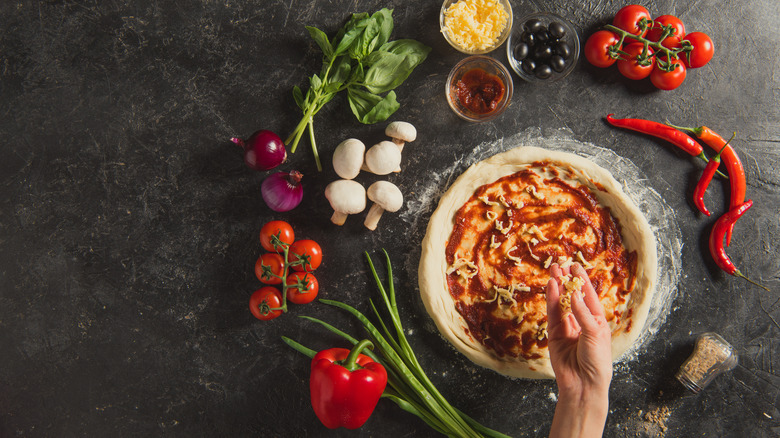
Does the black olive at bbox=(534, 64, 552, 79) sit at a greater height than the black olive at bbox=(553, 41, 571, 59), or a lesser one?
lesser

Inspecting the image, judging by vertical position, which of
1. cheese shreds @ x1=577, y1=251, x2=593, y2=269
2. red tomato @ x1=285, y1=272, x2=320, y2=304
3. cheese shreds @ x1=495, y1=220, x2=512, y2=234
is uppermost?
cheese shreds @ x1=495, y1=220, x2=512, y2=234

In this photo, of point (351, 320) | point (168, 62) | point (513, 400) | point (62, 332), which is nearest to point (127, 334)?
point (62, 332)

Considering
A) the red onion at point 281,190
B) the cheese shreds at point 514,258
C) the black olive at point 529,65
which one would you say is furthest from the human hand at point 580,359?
the red onion at point 281,190

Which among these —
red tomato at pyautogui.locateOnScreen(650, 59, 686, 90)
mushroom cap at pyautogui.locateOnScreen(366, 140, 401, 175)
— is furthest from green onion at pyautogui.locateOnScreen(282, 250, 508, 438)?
red tomato at pyautogui.locateOnScreen(650, 59, 686, 90)

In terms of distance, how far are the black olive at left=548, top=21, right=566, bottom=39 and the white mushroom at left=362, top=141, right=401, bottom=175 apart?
1212 millimetres

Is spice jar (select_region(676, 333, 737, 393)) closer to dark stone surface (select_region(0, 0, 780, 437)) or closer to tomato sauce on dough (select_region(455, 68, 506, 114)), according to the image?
dark stone surface (select_region(0, 0, 780, 437))

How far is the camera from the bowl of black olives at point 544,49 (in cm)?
278

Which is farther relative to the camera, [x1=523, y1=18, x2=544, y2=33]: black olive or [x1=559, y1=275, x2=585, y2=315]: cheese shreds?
[x1=523, y1=18, x2=544, y2=33]: black olive

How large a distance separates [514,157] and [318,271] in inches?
57.5

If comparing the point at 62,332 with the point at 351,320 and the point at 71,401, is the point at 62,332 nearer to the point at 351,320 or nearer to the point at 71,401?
the point at 71,401

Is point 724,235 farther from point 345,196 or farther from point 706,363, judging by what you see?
point 345,196

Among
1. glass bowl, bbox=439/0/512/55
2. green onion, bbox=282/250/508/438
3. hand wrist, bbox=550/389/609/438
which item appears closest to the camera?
hand wrist, bbox=550/389/609/438

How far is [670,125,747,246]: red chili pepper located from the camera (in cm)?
290

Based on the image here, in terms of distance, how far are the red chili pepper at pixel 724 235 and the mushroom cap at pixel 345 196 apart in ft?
7.59
